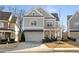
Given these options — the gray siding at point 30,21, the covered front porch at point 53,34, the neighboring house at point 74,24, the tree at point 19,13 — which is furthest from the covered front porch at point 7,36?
the neighboring house at point 74,24

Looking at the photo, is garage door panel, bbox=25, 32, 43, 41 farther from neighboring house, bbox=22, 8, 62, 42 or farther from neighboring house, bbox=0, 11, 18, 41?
neighboring house, bbox=0, 11, 18, 41

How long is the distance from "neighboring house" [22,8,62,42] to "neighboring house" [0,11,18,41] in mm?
159

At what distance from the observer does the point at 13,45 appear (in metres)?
4.02

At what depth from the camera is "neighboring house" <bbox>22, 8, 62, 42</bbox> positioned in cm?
403

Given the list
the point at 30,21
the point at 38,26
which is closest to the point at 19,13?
the point at 30,21

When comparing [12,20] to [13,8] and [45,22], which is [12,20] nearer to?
[13,8]

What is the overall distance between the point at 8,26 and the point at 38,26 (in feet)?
1.59

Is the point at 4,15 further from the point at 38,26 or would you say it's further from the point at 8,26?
the point at 38,26

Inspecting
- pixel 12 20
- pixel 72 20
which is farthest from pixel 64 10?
pixel 12 20

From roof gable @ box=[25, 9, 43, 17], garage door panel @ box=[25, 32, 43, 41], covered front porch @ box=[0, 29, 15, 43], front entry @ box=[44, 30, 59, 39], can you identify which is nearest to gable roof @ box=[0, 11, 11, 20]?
covered front porch @ box=[0, 29, 15, 43]

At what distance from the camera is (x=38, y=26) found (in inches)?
159

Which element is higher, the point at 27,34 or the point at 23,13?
the point at 23,13

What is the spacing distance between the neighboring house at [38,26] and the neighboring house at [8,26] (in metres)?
0.16
